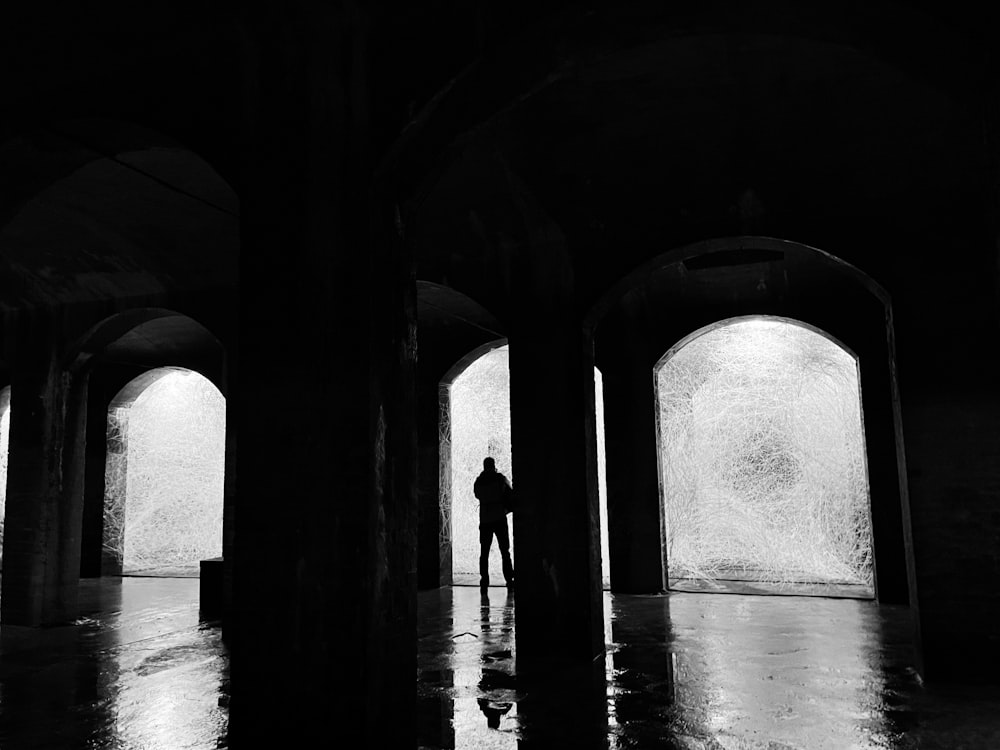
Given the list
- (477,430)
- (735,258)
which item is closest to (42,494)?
(735,258)

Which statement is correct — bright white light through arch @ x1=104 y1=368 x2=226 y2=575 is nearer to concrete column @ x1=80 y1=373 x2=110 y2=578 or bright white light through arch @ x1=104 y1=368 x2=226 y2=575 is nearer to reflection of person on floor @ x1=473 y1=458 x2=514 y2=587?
concrete column @ x1=80 y1=373 x2=110 y2=578

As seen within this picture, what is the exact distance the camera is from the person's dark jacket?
38.5ft

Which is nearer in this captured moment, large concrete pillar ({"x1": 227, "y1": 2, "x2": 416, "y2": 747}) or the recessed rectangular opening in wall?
large concrete pillar ({"x1": 227, "y1": 2, "x2": 416, "y2": 747})

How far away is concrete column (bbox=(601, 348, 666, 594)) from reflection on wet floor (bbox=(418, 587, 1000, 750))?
236 centimetres

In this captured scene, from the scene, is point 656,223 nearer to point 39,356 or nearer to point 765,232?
point 765,232

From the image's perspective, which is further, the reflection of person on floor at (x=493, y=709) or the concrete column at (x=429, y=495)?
the concrete column at (x=429, y=495)

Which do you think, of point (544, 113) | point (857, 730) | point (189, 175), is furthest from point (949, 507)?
point (189, 175)

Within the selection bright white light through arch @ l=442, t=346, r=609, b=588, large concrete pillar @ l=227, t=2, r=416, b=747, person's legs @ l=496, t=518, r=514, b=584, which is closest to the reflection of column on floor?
person's legs @ l=496, t=518, r=514, b=584

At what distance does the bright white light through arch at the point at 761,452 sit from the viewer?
1544cm

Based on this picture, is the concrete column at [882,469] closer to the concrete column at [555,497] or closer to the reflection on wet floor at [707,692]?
the reflection on wet floor at [707,692]

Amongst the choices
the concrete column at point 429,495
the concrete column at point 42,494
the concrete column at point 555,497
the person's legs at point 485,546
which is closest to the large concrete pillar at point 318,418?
the concrete column at point 555,497

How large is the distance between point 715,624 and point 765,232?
445 centimetres

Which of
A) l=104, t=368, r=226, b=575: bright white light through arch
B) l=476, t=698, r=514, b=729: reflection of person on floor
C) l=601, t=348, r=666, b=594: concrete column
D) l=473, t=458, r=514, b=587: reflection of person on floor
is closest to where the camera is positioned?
l=476, t=698, r=514, b=729: reflection of person on floor

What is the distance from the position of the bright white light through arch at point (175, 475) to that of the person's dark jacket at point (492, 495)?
37.4 ft
